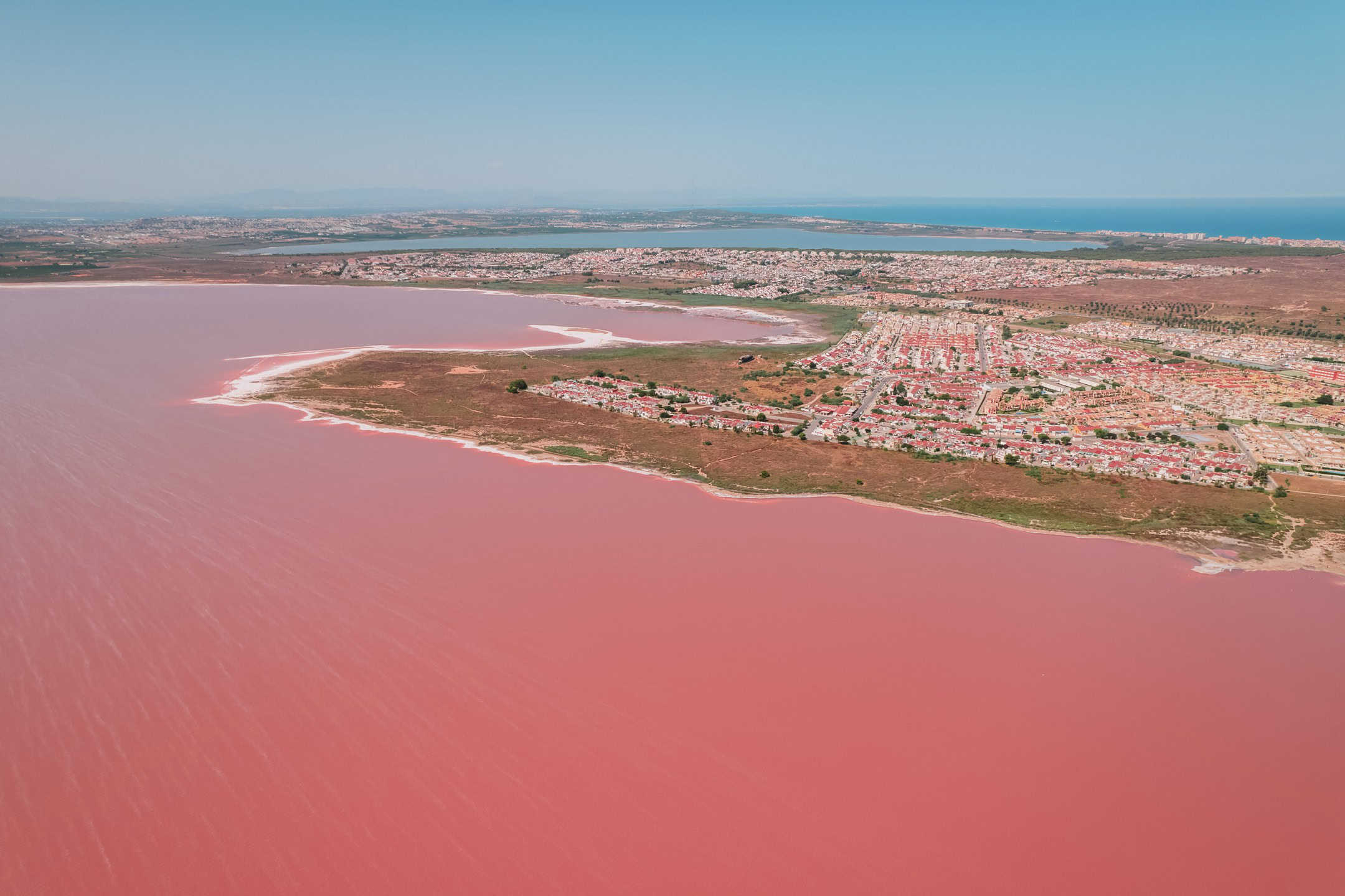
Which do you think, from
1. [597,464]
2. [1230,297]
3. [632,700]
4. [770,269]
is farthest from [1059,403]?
[770,269]

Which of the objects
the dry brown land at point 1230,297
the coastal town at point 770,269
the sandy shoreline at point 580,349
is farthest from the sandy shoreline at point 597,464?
the dry brown land at point 1230,297

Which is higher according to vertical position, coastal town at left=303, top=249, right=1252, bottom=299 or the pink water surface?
coastal town at left=303, top=249, right=1252, bottom=299

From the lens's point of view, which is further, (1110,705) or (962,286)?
(962,286)

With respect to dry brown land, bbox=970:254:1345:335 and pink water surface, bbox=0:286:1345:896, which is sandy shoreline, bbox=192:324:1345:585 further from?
dry brown land, bbox=970:254:1345:335

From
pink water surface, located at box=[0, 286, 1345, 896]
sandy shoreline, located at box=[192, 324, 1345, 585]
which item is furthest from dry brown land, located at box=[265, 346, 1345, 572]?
pink water surface, located at box=[0, 286, 1345, 896]

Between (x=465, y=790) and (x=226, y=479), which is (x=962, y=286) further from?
(x=465, y=790)

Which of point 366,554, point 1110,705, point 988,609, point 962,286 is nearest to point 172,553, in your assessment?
point 366,554

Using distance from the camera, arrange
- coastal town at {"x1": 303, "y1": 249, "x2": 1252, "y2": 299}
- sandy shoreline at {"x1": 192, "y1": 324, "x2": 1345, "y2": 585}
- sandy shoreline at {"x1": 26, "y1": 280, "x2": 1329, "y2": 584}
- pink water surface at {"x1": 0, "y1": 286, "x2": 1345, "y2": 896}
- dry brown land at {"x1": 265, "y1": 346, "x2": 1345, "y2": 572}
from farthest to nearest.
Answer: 1. coastal town at {"x1": 303, "y1": 249, "x2": 1252, "y2": 299}
2. dry brown land at {"x1": 265, "y1": 346, "x2": 1345, "y2": 572}
3. sandy shoreline at {"x1": 26, "y1": 280, "x2": 1329, "y2": 584}
4. sandy shoreline at {"x1": 192, "y1": 324, "x2": 1345, "y2": 585}
5. pink water surface at {"x1": 0, "y1": 286, "x2": 1345, "y2": 896}
